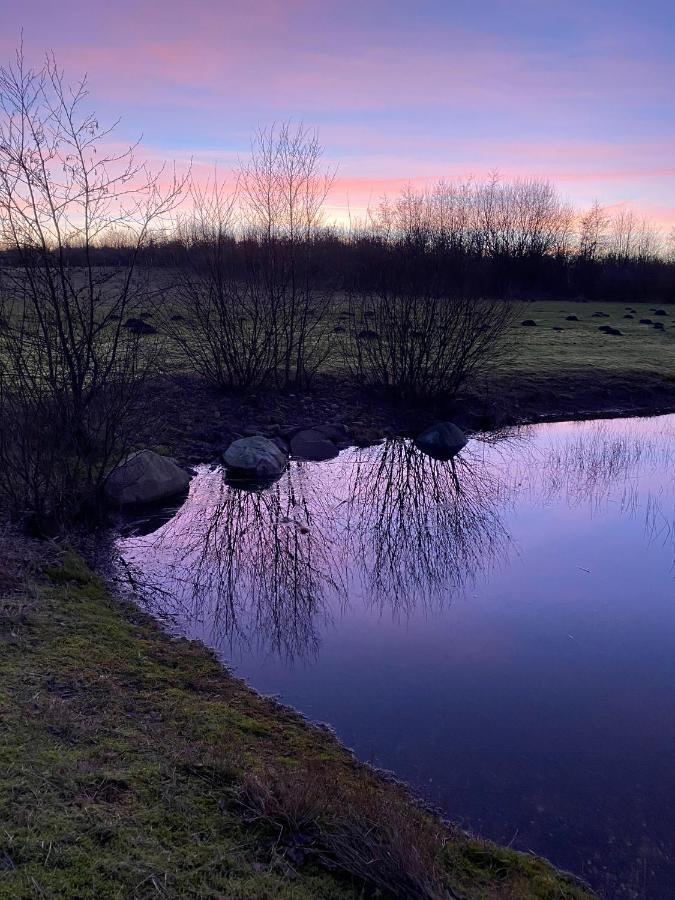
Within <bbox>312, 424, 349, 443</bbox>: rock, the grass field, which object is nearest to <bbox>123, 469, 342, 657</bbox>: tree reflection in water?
<bbox>312, 424, 349, 443</bbox>: rock

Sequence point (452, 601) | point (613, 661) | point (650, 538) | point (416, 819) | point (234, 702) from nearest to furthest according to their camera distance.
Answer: point (416, 819) < point (234, 702) < point (613, 661) < point (452, 601) < point (650, 538)

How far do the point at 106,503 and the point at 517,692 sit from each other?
5.54m

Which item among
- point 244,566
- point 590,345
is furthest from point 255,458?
point 590,345

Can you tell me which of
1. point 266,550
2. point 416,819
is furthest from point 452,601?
point 416,819

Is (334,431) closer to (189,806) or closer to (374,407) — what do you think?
(374,407)

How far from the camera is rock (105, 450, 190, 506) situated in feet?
29.5

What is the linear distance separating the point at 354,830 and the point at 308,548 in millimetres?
5013

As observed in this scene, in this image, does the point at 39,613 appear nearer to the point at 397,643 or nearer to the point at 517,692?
the point at 397,643

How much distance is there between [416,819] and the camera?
3588 mm

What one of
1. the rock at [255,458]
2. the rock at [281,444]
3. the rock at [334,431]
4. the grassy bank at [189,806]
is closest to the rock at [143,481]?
the rock at [255,458]

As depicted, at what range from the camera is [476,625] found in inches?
252

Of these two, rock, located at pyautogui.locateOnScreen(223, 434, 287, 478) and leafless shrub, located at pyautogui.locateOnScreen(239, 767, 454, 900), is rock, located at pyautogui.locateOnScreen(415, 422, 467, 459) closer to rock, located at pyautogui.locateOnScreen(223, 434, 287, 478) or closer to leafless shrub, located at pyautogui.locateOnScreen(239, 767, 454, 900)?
rock, located at pyautogui.locateOnScreen(223, 434, 287, 478)

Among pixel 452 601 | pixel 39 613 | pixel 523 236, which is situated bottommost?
pixel 452 601

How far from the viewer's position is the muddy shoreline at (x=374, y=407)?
12.6 m
